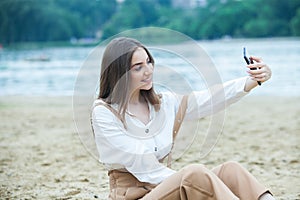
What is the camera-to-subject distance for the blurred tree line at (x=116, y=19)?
1547 inches

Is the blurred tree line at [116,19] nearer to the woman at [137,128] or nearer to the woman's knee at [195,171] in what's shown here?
the woman at [137,128]

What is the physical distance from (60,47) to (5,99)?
3034 cm

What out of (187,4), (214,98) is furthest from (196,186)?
(187,4)

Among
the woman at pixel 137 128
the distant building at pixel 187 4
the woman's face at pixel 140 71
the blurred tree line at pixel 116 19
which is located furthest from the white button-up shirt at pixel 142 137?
the blurred tree line at pixel 116 19

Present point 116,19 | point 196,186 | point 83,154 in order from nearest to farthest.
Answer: point 196,186
point 83,154
point 116,19

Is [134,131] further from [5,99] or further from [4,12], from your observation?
[4,12]

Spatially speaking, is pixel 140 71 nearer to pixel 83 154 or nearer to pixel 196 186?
pixel 196 186

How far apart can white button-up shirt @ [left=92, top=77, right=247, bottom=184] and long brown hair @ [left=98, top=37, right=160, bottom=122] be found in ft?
0.20

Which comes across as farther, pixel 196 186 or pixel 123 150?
pixel 123 150

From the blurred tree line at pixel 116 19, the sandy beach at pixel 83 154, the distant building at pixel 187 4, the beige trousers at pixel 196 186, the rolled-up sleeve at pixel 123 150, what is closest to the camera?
the beige trousers at pixel 196 186

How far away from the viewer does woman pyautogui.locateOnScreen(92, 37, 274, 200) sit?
2309 mm

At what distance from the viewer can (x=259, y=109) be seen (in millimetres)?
8523

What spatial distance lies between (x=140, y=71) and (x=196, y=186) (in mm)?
515

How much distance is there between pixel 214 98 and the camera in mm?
2514
